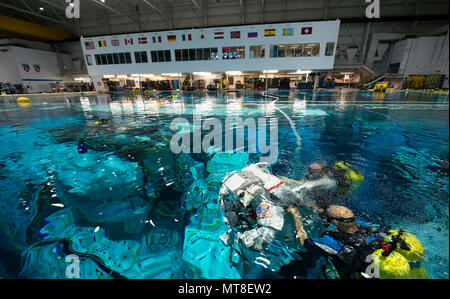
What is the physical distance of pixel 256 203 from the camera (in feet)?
6.40

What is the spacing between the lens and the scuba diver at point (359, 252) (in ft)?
4.17

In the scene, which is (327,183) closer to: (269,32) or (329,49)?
(269,32)

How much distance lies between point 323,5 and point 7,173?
2743cm

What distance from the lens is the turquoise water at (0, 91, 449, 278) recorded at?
4.61 ft

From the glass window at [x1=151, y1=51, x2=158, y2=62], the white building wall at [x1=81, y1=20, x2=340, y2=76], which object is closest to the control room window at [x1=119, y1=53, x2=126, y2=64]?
the white building wall at [x1=81, y1=20, x2=340, y2=76]

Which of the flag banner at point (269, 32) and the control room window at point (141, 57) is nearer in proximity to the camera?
the flag banner at point (269, 32)

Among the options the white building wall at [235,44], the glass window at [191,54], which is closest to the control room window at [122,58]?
the white building wall at [235,44]

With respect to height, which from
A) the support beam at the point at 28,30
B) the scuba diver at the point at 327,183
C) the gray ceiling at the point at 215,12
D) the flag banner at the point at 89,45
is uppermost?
the gray ceiling at the point at 215,12

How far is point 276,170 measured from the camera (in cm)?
274

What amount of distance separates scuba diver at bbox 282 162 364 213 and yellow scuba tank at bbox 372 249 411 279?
59 centimetres

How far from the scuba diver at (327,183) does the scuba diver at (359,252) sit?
32 centimetres

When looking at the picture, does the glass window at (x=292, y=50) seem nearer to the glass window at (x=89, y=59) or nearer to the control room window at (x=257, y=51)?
the control room window at (x=257, y=51)

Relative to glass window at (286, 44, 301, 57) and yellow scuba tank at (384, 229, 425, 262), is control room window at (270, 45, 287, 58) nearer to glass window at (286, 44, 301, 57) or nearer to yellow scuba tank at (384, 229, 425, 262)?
glass window at (286, 44, 301, 57)

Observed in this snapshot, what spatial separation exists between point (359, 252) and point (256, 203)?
90 cm
